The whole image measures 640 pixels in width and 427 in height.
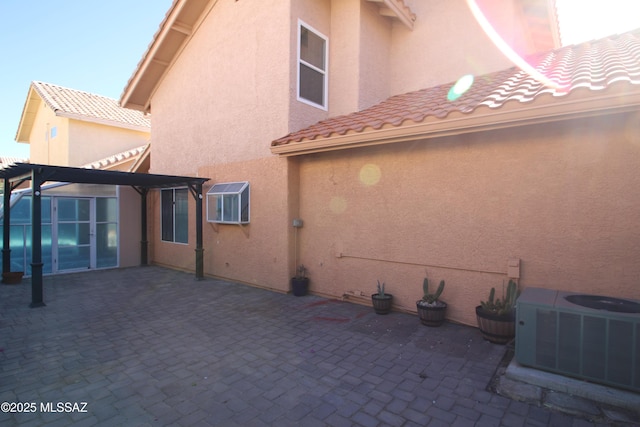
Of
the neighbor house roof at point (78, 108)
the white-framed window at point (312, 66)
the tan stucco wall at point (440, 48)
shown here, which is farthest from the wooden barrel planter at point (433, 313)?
the neighbor house roof at point (78, 108)


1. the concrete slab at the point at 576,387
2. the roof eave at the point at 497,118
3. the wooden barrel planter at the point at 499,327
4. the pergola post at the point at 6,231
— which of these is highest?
the roof eave at the point at 497,118

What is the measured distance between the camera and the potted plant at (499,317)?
455cm

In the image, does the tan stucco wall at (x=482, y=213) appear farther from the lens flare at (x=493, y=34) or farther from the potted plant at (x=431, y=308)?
the lens flare at (x=493, y=34)

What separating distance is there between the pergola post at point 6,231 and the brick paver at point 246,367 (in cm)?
306

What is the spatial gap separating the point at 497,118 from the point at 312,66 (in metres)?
4.91

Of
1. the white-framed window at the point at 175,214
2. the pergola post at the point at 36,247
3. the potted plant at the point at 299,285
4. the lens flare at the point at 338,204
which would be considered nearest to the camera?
the pergola post at the point at 36,247

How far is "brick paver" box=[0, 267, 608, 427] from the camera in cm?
316

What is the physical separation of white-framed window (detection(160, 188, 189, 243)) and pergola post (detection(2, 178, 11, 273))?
3.85 metres

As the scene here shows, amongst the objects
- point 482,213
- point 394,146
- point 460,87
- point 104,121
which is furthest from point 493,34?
point 104,121

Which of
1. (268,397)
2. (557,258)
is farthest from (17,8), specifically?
(557,258)

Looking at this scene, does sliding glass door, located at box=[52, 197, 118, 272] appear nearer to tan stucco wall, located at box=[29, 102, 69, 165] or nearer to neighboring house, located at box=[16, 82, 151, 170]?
neighboring house, located at box=[16, 82, 151, 170]

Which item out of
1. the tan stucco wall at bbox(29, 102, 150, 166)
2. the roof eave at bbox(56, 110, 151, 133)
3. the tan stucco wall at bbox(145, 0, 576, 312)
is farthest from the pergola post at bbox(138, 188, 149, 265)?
the roof eave at bbox(56, 110, 151, 133)

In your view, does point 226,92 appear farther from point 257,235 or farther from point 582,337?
point 582,337

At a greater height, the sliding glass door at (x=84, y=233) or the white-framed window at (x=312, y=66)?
the white-framed window at (x=312, y=66)
